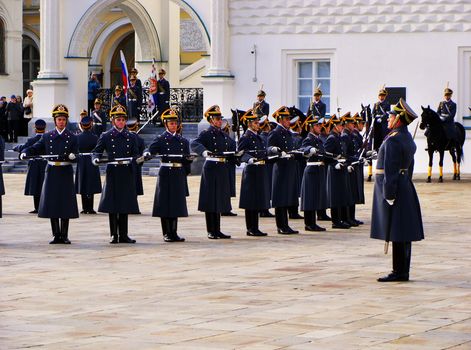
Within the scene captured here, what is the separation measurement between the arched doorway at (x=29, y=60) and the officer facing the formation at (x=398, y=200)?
116ft

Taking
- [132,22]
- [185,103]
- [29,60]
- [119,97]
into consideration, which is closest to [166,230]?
[119,97]

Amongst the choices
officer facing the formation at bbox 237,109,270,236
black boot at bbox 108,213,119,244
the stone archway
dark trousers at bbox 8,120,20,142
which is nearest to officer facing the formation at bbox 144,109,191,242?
black boot at bbox 108,213,119,244

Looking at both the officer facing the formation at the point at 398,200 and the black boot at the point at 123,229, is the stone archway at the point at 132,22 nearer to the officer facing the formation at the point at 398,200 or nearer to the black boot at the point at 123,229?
the black boot at the point at 123,229

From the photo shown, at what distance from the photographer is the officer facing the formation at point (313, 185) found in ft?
63.6

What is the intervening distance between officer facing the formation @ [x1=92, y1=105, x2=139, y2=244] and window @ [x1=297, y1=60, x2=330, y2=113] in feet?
51.6

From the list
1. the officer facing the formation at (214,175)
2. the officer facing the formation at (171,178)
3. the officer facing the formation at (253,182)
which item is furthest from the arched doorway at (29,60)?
the officer facing the formation at (171,178)

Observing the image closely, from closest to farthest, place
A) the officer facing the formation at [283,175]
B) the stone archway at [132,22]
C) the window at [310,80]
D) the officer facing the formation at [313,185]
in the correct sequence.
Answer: the officer facing the formation at [283,175], the officer facing the formation at [313,185], the window at [310,80], the stone archway at [132,22]

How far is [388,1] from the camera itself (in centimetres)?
3206

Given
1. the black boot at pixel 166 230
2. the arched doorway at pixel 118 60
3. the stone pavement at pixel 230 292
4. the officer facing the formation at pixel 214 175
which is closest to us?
the stone pavement at pixel 230 292

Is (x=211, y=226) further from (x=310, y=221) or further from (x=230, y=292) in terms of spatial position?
(x=230, y=292)

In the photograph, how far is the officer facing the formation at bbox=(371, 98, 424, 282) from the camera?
1365 cm

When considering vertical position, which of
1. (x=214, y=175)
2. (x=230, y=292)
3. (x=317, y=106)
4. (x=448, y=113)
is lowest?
(x=230, y=292)

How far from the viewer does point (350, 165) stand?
20141mm

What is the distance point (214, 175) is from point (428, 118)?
39.3ft
